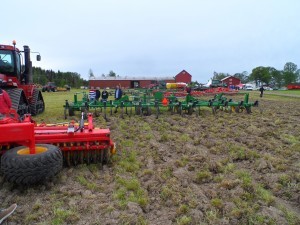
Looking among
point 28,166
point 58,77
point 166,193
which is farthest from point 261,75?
point 28,166

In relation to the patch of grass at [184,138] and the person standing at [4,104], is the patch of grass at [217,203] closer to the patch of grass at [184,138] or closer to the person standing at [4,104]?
the patch of grass at [184,138]

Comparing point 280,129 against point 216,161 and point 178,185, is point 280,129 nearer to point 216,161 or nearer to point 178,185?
point 216,161

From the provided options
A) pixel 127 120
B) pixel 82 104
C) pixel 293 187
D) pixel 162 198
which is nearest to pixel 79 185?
pixel 162 198

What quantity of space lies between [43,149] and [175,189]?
6.18 ft

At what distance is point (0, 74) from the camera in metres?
9.14

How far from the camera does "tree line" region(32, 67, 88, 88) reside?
2219 inches

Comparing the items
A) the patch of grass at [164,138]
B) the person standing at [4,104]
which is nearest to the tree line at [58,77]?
the patch of grass at [164,138]

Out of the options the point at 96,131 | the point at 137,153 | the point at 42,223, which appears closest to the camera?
the point at 42,223

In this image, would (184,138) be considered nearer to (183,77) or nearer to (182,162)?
(182,162)

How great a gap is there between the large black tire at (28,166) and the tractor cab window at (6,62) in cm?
665

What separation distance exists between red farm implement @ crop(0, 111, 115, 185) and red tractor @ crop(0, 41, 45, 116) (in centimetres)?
471

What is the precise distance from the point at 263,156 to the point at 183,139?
6.73ft

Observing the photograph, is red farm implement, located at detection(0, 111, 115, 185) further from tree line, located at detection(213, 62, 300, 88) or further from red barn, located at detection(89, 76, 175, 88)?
tree line, located at detection(213, 62, 300, 88)

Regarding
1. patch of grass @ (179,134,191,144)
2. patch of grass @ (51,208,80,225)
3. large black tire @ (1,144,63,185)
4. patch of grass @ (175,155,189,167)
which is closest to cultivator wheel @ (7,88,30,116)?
patch of grass @ (179,134,191,144)
